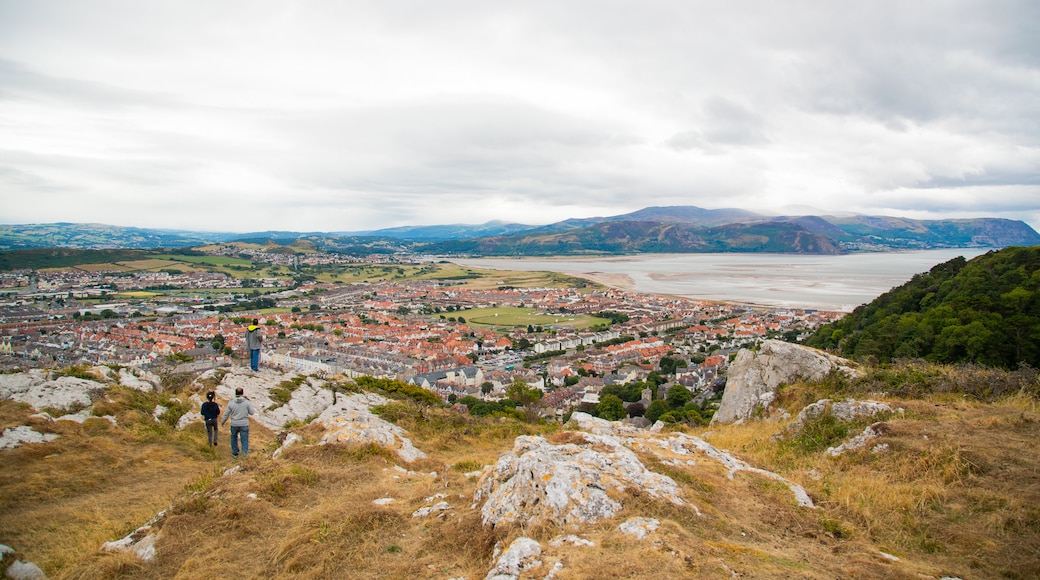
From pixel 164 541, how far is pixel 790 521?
737 cm

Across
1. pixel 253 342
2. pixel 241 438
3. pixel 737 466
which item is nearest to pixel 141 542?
pixel 241 438

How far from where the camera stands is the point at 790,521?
217 inches

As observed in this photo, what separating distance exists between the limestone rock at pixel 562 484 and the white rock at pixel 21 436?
9.54m

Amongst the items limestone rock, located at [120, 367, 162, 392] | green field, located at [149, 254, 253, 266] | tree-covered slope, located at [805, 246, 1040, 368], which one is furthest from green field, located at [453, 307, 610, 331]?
green field, located at [149, 254, 253, 266]

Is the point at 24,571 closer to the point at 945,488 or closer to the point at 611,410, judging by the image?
the point at 945,488

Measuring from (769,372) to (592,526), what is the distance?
1132 cm

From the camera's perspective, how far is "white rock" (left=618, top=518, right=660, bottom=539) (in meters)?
4.76

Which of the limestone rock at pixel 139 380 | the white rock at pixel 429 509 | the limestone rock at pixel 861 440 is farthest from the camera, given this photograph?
the limestone rock at pixel 139 380

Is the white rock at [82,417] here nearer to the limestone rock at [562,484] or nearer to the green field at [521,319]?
→ the limestone rock at [562,484]

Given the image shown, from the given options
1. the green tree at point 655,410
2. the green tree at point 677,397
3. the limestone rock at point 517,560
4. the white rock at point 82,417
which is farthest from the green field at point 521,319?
the limestone rock at point 517,560

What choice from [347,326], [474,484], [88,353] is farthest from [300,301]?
[474,484]

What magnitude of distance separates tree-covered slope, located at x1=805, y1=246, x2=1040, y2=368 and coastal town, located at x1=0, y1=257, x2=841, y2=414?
1119 cm

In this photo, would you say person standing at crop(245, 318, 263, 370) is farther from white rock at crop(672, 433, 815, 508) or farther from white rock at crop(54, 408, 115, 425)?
white rock at crop(672, 433, 815, 508)

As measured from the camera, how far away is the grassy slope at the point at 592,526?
4570 millimetres
